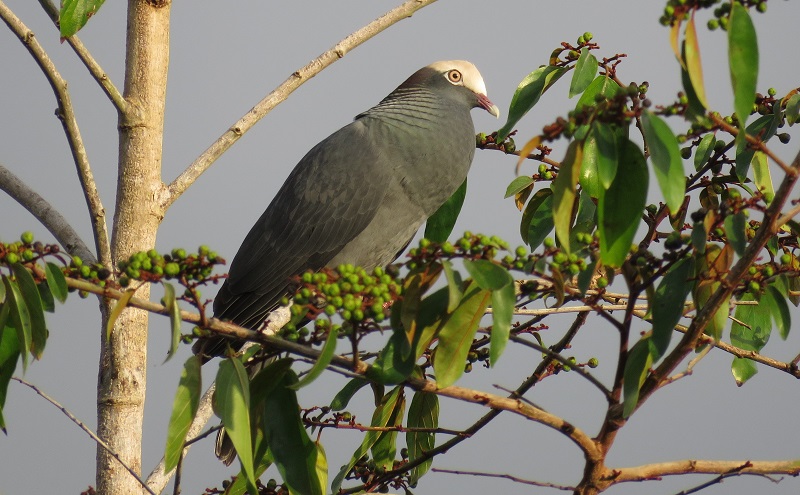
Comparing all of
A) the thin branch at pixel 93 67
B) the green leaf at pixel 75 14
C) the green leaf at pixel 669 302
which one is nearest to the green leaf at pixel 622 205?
the green leaf at pixel 669 302

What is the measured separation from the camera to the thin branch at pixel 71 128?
2152mm

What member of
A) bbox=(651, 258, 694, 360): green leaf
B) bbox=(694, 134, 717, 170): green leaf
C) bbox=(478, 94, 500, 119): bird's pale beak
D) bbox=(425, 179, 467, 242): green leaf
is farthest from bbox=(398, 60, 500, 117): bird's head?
bbox=(651, 258, 694, 360): green leaf

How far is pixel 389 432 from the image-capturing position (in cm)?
196

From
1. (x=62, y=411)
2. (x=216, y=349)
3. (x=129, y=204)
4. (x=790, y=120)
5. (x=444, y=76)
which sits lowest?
(x=62, y=411)

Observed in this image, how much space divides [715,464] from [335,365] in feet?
2.02

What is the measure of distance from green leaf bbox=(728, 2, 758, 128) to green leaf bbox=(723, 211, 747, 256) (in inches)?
7.8

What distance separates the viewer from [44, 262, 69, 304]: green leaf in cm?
122

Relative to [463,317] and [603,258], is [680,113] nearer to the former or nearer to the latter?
[603,258]

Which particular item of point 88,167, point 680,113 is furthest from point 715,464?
point 88,167

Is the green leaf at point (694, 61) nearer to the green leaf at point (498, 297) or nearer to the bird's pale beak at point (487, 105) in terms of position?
the green leaf at point (498, 297)

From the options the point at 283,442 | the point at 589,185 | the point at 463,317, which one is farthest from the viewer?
the point at 589,185

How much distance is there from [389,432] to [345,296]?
0.76 m

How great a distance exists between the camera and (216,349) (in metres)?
2.43

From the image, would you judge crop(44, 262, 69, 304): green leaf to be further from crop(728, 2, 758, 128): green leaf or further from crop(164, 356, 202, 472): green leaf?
crop(728, 2, 758, 128): green leaf
